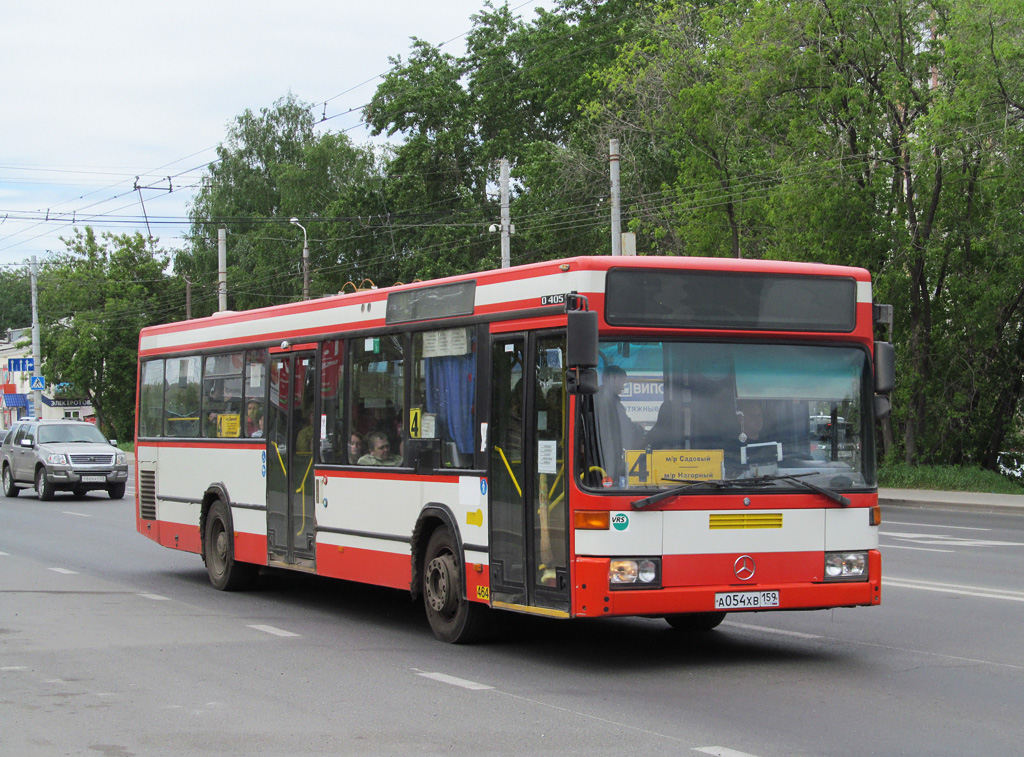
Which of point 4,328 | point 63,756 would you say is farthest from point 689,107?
point 4,328

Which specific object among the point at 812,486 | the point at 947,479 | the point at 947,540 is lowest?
the point at 947,540

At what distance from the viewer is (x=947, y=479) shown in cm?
2975

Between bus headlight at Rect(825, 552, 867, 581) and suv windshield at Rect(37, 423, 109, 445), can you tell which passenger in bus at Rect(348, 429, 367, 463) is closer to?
bus headlight at Rect(825, 552, 867, 581)

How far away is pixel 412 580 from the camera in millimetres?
10406

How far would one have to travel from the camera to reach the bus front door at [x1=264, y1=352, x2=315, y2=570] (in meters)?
12.3

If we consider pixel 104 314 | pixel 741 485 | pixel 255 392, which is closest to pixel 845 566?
pixel 741 485

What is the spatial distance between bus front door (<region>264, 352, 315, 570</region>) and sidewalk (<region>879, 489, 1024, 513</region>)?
16712 mm

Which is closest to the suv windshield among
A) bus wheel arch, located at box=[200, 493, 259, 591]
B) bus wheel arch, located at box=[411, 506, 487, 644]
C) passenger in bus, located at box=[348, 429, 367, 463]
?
bus wheel arch, located at box=[200, 493, 259, 591]

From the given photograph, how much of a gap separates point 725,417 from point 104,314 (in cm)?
6348

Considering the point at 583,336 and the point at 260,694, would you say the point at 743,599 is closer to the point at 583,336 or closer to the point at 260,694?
the point at 583,336

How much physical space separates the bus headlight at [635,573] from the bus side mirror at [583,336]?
1.28 m

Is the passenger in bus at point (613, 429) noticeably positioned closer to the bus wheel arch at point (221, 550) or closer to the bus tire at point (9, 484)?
the bus wheel arch at point (221, 550)

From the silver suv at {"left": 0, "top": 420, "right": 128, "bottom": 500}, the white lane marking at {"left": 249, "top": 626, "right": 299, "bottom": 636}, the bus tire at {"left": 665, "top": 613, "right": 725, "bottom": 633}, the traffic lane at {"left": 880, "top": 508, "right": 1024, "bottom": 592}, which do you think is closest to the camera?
the bus tire at {"left": 665, "top": 613, "right": 725, "bottom": 633}

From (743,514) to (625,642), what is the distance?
193 cm
